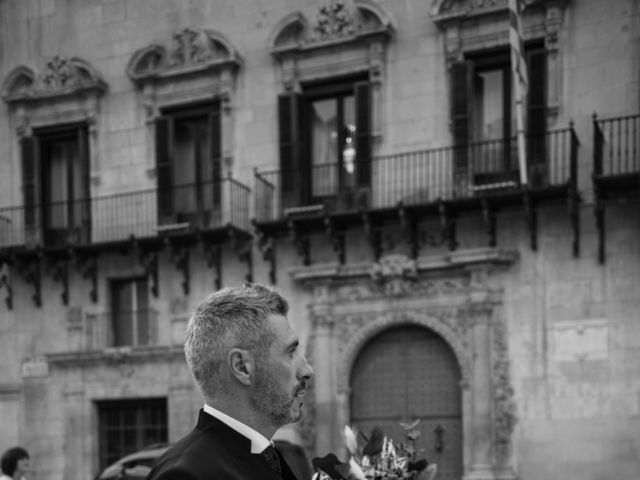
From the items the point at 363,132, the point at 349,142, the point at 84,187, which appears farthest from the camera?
the point at 84,187

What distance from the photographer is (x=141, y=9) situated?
68.9ft


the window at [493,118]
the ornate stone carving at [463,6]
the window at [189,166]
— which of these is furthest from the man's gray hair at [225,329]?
the window at [189,166]

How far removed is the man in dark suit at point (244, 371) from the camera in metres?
3.06

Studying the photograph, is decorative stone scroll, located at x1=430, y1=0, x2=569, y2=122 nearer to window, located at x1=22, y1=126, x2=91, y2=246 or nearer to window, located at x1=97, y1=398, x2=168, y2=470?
window, located at x1=22, y1=126, x2=91, y2=246

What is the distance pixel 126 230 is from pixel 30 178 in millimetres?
2447

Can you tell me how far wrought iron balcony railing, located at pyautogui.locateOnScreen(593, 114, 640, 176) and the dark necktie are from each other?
44.7 ft

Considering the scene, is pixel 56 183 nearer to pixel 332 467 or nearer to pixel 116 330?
pixel 116 330

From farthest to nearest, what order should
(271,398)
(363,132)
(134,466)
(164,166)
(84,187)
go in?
(84,187), (164,166), (363,132), (134,466), (271,398)

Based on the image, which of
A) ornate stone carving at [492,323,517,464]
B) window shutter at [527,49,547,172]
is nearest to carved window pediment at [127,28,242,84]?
window shutter at [527,49,547,172]

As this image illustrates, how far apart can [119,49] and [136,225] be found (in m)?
3.57

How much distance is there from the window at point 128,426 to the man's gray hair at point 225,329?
56.9 ft

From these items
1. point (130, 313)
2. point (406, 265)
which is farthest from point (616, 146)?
point (130, 313)

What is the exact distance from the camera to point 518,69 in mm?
15992

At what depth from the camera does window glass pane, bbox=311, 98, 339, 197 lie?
62.2 ft
